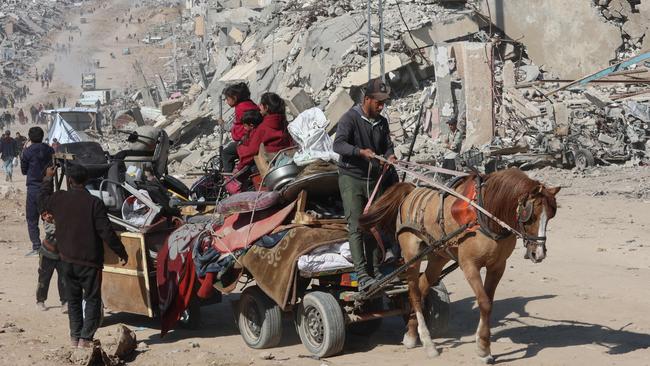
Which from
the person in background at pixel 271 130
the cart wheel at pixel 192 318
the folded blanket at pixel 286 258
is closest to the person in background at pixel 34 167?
the cart wheel at pixel 192 318

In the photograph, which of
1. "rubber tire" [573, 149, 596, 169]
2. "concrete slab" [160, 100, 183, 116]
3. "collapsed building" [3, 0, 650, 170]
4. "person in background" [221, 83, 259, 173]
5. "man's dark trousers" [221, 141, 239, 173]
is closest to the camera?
"person in background" [221, 83, 259, 173]

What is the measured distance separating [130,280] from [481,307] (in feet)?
12.6

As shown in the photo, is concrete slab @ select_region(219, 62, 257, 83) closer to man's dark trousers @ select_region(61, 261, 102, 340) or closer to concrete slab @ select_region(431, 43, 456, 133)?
concrete slab @ select_region(431, 43, 456, 133)

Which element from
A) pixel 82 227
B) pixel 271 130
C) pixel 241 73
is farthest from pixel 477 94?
pixel 82 227

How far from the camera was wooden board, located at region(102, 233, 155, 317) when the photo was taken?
10.0m

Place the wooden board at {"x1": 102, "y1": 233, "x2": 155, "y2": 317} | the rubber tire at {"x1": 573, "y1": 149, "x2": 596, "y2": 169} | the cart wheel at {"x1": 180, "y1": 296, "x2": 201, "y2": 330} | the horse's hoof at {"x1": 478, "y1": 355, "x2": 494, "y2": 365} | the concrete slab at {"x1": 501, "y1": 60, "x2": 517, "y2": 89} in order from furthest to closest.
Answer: the concrete slab at {"x1": 501, "y1": 60, "x2": 517, "y2": 89}, the rubber tire at {"x1": 573, "y1": 149, "x2": 596, "y2": 169}, the cart wheel at {"x1": 180, "y1": 296, "x2": 201, "y2": 330}, the wooden board at {"x1": 102, "y1": 233, "x2": 155, "y2": 317}, the horse's hoof at {"x1": 478, "y1": 355, "x2": 494, "y2": 365}

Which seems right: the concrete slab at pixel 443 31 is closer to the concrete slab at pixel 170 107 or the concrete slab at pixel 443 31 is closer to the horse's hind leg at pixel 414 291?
the concrete slab at pixel 170 107

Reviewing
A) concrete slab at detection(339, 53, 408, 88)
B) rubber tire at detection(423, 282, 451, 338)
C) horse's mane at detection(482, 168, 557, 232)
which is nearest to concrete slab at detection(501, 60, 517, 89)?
concrete slab at detection(339, 53, 408, 88)

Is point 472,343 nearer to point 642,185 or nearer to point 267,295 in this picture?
point 267,295

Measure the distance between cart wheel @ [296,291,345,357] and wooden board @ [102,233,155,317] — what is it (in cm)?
176

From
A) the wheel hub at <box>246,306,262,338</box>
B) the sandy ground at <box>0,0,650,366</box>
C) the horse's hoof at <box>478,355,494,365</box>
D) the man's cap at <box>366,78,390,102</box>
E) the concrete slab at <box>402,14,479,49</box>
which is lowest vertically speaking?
the sandy ground at <box>0,0,650,366</box>

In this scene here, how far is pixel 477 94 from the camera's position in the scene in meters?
26.9

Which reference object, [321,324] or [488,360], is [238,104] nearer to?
[321,324]

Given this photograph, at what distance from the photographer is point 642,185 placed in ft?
66.5
